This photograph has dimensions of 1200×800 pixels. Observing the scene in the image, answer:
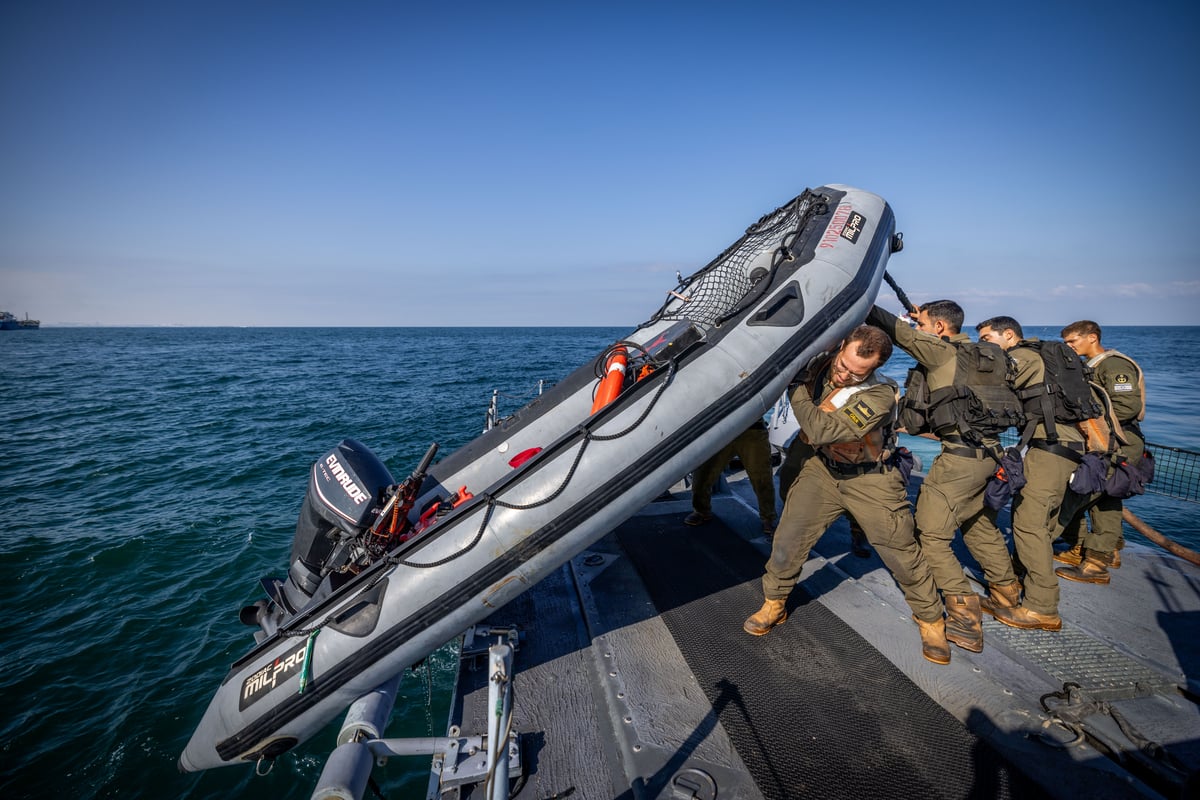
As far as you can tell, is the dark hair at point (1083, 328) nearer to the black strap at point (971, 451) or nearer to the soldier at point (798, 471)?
the black strap at point (971, 451)

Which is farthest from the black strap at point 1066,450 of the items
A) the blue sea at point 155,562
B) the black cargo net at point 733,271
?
the blue sea at point 155,562

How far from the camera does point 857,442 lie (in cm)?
272

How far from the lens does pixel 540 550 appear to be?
2.51 meters

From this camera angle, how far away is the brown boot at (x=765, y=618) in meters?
2.95

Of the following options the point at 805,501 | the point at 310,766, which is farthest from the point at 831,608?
the point at 310,766

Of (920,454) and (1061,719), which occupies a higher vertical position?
(1061,719)

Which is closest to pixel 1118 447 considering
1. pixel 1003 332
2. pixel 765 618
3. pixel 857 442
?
pixel 1003 332

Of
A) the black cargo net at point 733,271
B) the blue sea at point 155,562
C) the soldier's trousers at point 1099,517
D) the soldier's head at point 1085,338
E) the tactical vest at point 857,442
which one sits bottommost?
the blue sea at point 155,562

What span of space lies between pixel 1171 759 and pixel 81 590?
9.73 m

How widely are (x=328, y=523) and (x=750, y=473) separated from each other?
316 cm

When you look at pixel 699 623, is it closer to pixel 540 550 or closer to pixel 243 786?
pixel 540 550

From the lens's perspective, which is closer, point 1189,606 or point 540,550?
point 540,550

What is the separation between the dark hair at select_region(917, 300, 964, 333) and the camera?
3227 millimetres

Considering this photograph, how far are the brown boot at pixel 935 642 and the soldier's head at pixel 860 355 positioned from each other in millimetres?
1435
